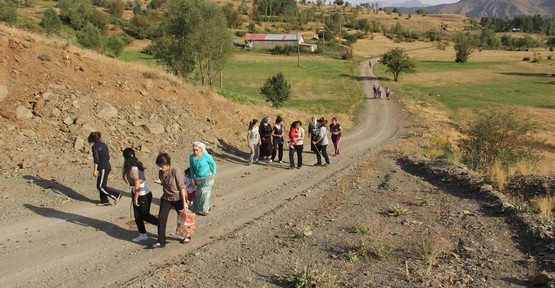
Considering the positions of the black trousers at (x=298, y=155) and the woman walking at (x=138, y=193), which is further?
the black trousers at (x=298, y=155)

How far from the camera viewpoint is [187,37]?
112 feet

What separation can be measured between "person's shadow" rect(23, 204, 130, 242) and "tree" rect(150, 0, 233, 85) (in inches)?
997

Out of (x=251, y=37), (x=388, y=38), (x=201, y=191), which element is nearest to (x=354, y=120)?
(x=201, y=191)

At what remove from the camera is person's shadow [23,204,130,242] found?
9234 millimetres

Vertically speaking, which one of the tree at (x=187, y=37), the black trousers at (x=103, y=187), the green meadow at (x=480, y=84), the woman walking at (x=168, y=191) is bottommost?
the green meadow at (x=480, y=84)

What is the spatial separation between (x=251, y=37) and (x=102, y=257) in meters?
109

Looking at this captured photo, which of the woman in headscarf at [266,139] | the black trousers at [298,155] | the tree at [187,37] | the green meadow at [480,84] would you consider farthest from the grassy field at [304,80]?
the black trousers at [298,155]

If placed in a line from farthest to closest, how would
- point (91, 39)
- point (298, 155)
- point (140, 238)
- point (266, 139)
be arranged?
1. point (91, 39)
2. point (266, 139)
3. point (298, 155)
4. point (140, 238)

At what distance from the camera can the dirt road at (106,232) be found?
751cm

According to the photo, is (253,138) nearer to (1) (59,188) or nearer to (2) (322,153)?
(2) (322,153)

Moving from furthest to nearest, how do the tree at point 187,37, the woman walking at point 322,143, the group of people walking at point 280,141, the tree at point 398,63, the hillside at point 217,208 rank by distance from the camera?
the tree at point 398,63 < the tree at point 187,37 < the woman walking at point 322,143 < the group of people walking at point 280,141 < the hillside at point 217,208

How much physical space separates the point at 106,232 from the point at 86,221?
3.04ft

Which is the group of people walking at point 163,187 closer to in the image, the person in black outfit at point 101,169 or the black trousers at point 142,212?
the black trousers at point 142,212

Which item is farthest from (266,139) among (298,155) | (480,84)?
(480,84)
